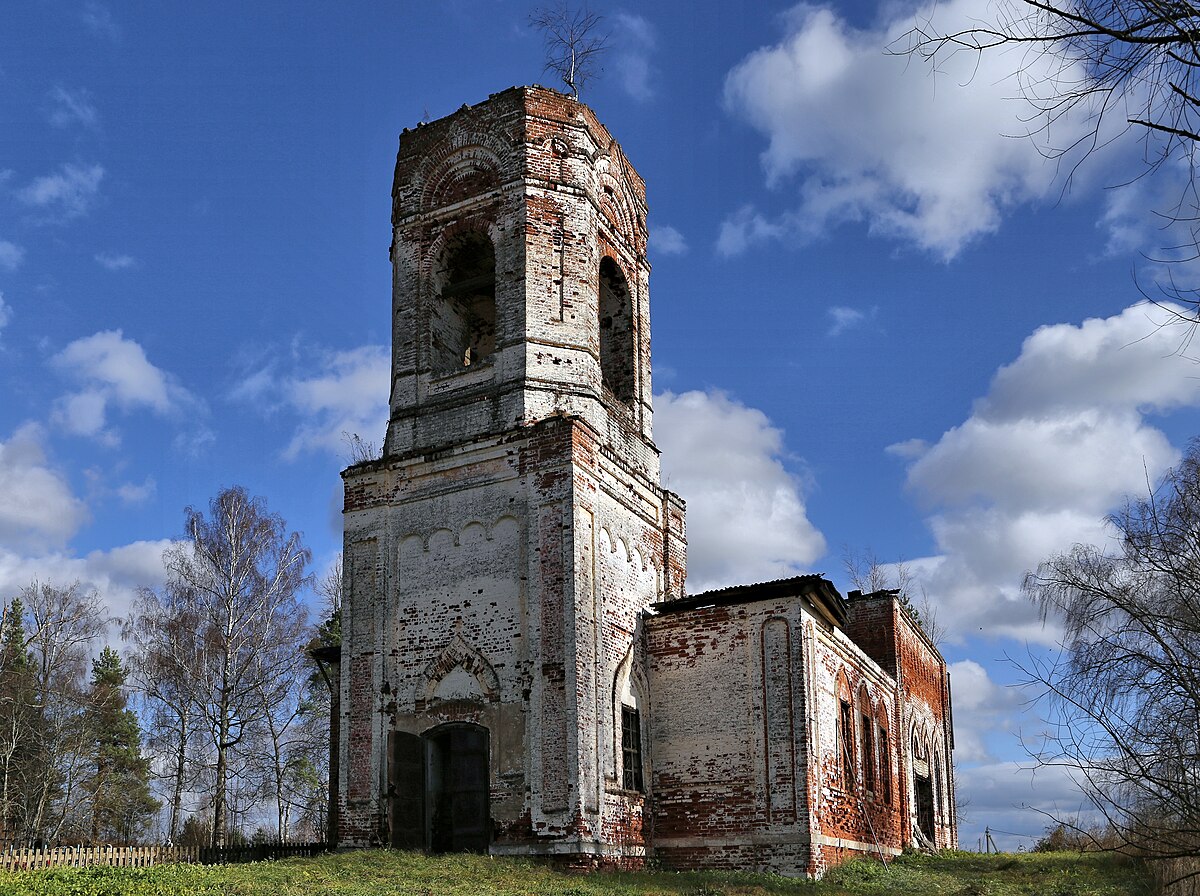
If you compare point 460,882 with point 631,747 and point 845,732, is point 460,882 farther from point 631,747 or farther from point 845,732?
A: point 845,732

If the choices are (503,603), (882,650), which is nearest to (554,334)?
(503,603)

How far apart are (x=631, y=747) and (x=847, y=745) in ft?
15.1

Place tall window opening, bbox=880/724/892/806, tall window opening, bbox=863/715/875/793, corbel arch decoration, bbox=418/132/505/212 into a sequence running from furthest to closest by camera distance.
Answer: tall window opening, bbox=880/724/892/806 < tall window opening, bbox=863/715/875/793 < corbel arch decoration, bbox=418/132/505/212

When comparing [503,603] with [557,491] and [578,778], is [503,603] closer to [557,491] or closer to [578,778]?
[557,491]

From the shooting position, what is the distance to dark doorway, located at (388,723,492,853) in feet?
53.1

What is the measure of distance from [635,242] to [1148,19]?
678 inches

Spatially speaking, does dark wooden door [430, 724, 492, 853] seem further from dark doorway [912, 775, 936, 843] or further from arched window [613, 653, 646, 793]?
dark doorway [912, 775, 936, 843]

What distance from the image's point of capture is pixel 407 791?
1656 centimetres

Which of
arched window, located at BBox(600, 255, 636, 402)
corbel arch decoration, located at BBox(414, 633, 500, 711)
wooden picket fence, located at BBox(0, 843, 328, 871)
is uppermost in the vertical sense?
arched window, located at BBox(600, 255, 636, 402)

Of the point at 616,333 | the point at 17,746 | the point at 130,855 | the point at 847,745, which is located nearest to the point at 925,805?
the point at 847,745

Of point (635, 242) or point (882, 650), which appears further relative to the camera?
point (882, 650)

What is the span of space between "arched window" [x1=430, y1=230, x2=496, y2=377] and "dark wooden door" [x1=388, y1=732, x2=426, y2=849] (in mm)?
6499

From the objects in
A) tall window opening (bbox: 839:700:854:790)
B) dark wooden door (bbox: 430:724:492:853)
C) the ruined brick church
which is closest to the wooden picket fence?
the ruined brick church

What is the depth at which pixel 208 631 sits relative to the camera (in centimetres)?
2753
